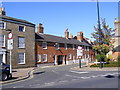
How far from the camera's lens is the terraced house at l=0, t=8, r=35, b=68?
25.4m

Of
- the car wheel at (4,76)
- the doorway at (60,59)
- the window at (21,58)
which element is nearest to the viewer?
the car wheel at (4,76)

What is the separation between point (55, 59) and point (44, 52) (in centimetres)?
414

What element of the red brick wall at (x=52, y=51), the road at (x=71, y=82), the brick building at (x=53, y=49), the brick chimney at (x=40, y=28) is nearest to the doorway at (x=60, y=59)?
the brick building at (x=53, y=49)

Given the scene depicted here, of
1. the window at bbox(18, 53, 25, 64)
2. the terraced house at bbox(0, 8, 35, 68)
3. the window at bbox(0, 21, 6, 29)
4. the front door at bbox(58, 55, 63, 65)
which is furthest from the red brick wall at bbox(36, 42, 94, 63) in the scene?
the window at bbox(0, 21, 6, 29)

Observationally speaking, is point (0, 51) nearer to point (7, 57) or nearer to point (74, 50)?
point (7, 57)

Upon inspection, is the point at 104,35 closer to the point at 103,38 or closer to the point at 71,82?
the point at 103,38

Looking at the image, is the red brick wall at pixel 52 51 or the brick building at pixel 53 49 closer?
the red brick wall at pixel 52 51

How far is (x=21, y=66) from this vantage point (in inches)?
1088

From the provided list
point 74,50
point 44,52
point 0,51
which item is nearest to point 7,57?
point 0,51

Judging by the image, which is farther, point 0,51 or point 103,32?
point 103,32

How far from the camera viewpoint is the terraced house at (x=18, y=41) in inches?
1001

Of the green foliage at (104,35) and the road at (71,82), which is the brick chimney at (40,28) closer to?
the green foliage at (104,35)

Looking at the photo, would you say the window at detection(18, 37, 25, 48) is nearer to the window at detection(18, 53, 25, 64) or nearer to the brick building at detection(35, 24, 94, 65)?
the window at detection(18, 53, 25, 64)

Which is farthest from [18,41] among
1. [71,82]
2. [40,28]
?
[71,82]
